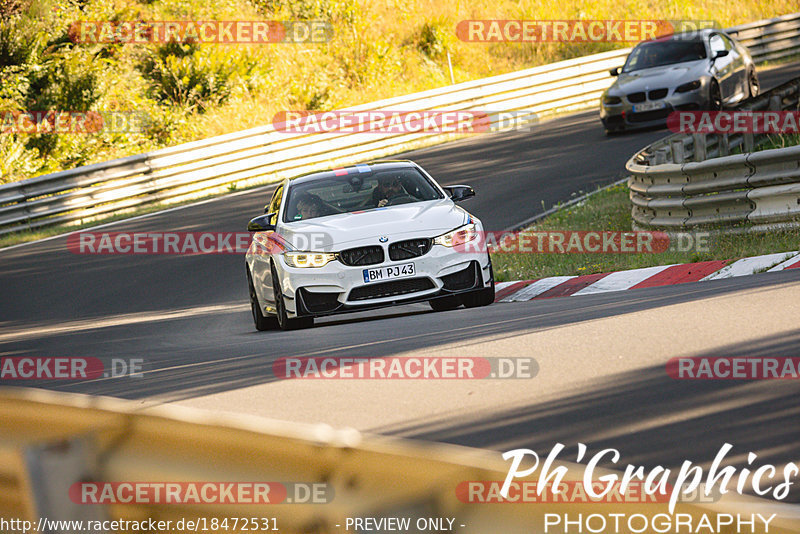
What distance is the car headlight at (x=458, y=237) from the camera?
9.57 m

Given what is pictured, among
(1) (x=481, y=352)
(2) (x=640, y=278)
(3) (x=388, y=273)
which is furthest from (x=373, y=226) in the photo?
(1) (x=481, y=352)

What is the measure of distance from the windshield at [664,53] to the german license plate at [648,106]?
126 centimetres

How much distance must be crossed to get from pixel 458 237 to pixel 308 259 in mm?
1439

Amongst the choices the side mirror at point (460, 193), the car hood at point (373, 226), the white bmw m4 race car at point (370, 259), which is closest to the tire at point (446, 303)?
the white bmw m4 race car at point (370, 259)

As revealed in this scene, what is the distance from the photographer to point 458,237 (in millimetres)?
9664

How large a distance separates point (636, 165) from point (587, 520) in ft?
35.2

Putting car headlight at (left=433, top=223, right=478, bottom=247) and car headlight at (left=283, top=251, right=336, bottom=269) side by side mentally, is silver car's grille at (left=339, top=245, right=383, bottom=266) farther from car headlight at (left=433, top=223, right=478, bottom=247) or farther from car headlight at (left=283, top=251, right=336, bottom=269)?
Answer: car headlight at (left=433, top=223, right=478, bottom=247)

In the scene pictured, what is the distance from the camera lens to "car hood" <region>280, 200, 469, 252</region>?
31.1 feet

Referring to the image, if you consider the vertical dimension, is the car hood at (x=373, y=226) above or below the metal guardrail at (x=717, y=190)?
above

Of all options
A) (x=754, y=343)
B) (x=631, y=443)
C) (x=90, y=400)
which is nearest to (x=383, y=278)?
(x=754, y=343)

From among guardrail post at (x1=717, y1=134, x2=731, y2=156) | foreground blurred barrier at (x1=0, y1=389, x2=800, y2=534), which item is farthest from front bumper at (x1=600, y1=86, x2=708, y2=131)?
foreground blurred barrier at (x1=0, y1=389, x2=800, y2=534)

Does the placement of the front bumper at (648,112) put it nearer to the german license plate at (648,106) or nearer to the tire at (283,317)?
the german license plate at (648,106)

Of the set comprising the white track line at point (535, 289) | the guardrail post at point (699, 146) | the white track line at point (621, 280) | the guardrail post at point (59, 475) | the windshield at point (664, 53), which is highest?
the guardrail post at point (59, 475)

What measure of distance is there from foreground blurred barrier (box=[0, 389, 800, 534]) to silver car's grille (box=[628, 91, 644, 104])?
18149mm
